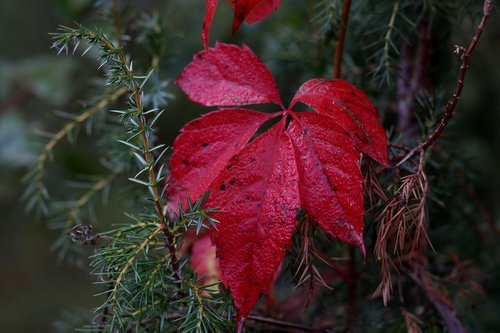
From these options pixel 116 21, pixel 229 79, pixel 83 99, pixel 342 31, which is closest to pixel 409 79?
pixel 342 31

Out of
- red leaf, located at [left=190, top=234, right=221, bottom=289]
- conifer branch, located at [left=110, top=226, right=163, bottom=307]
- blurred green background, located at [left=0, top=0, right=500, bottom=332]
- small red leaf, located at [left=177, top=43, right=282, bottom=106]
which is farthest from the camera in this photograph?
blurred green background, located at [left=0, top=0, right=500, bottom=332]

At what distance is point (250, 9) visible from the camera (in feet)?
1.73

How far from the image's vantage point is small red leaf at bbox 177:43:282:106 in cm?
57

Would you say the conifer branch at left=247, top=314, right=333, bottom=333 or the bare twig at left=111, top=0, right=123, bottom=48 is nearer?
the conifer branch at left=247, top=314, right=333, bottom=333

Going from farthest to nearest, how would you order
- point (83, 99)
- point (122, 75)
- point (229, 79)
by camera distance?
point (83, 99) → point (229, 79) → point (122, 75)

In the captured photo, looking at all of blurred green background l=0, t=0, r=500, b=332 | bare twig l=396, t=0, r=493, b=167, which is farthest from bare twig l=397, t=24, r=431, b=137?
bare twig l=396, t=0, r=493, b=167

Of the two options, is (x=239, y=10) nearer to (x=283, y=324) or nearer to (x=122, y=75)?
(x=122, y=75)

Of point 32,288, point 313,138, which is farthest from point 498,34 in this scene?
point 32,288

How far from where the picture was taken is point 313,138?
0.51 metres

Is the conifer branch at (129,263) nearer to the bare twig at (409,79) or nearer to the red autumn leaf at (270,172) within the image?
the red autumn leaf at (270,172)

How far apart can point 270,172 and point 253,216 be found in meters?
0.04

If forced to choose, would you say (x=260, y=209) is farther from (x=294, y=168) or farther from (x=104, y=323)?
(x=104, y=323)

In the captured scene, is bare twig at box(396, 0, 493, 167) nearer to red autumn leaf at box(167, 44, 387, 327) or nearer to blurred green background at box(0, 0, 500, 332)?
red autumn leaf at box(167, 44, 387, 327)

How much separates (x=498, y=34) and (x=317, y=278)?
105cm
